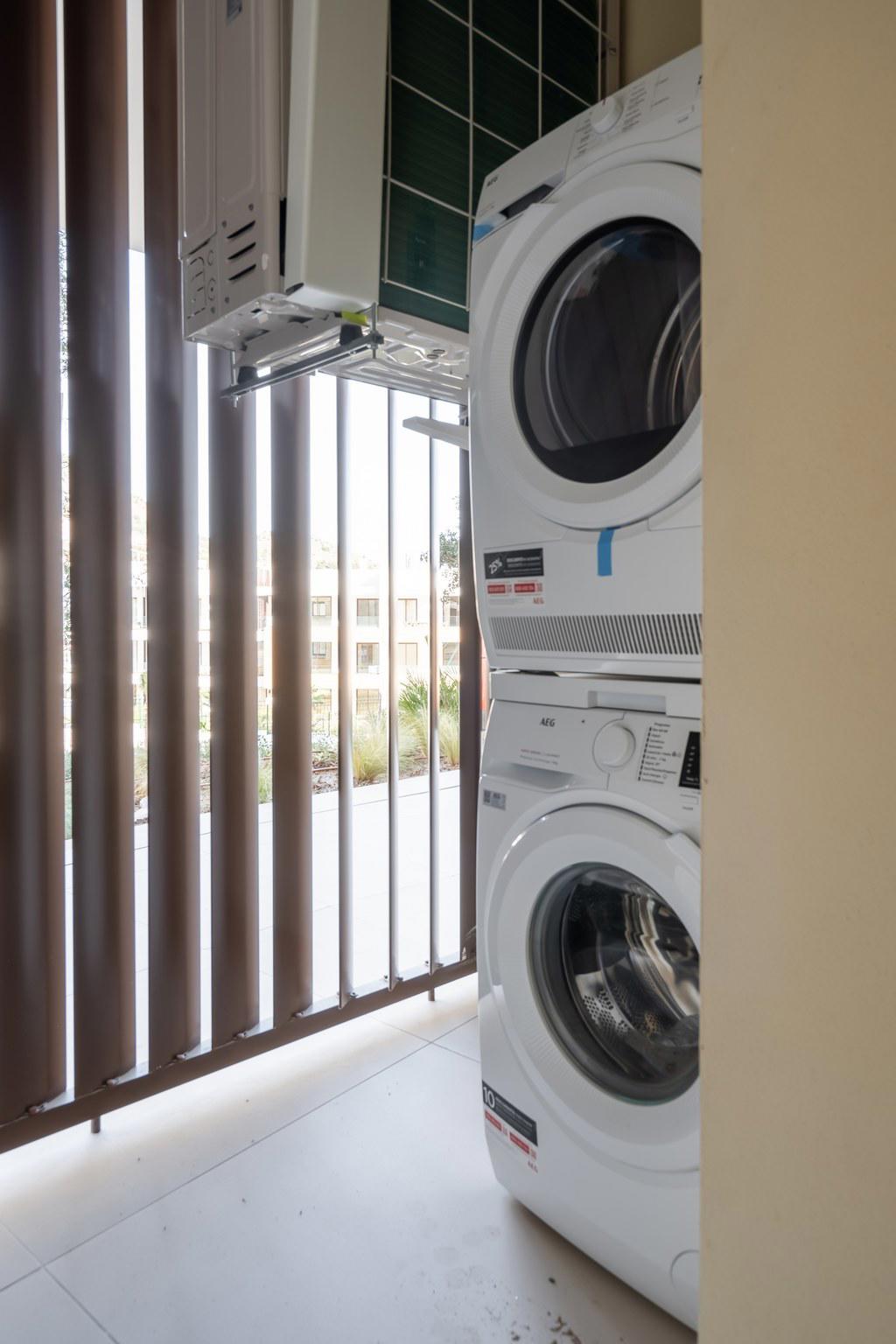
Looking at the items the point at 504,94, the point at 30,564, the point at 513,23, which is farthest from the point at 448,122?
the point at 30,564

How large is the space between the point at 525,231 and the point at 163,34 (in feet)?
3.23

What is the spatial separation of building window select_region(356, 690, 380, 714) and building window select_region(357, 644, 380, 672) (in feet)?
0.22

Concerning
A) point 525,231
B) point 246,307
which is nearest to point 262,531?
point 246,307

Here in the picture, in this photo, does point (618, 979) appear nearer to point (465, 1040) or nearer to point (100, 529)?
point (465, 1040)

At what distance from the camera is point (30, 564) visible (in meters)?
1.52

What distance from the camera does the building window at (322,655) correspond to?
1.99 m

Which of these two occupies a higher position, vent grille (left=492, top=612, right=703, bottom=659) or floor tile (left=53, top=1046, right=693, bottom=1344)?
vent grille (left=492, top=612, right=703, bottom=659)

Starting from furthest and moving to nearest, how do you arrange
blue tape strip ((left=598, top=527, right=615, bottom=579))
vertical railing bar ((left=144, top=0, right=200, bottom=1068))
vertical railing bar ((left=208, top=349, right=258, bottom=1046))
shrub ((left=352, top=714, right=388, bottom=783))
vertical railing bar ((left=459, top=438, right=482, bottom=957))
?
shrub ((left=352, top=714, right=388, bottom=783)) < vertical railing bar ((left=459, top=438, right=482, bottom=957)) < vertical railing bar ((left=208, top=349, right=258, bottom=1046)) < vertical railing bar ((left=144, top=0, right=200, bottom=1068)) < blue tape strip ((left=598, top=527, right=615, bottom=579))

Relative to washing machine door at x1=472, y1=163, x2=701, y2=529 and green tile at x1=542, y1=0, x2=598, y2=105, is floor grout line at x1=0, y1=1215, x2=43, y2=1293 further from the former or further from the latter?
green tile at x1=542, y1=0, x2=598, y2=105

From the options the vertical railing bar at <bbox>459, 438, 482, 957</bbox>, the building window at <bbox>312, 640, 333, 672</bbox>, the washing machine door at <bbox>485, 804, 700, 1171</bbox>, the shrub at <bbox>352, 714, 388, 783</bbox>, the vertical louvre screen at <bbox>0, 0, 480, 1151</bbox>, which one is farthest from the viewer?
the shrub at <bbox>352, 714, 388, 783</bbox>

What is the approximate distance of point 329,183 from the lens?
134 centimetres

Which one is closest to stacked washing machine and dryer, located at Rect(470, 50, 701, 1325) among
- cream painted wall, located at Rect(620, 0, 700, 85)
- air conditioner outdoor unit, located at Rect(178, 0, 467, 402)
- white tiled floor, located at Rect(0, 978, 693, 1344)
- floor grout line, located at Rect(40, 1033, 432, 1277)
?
white tiled floor, located at Rect(0, 978, 693, 1344)

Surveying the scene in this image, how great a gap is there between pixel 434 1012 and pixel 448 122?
212 centimetres

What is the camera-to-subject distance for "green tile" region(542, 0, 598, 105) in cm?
173
